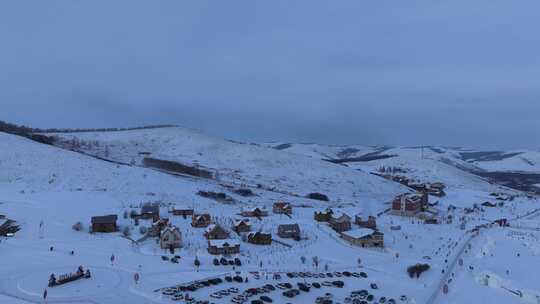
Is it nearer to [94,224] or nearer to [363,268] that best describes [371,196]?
[363,268]

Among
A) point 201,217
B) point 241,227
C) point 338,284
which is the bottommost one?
point 338,284

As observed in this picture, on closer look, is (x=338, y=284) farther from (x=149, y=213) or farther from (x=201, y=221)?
(x=149, y=213)

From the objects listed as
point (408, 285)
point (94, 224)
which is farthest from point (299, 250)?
point (94, 224)

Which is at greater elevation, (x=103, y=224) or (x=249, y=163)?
(x=249, y=163)

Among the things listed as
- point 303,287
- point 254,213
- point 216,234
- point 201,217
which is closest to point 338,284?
point 303,287

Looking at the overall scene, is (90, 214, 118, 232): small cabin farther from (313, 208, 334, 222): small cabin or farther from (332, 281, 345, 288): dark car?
(313, 208, 334, 222): small cabin

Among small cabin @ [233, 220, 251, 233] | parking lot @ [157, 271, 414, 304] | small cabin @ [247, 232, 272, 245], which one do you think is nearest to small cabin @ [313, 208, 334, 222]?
small cabin @ [233, 220, 251, 233]
